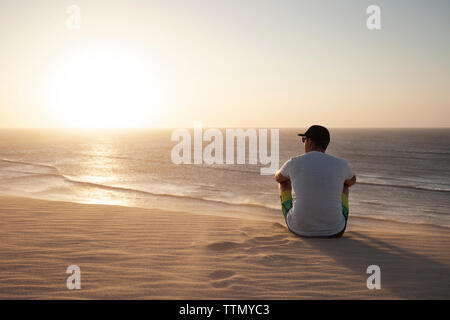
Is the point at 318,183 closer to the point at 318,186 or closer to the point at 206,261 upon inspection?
the point at 318,186

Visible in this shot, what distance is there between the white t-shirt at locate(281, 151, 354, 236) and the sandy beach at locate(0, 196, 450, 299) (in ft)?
1.55

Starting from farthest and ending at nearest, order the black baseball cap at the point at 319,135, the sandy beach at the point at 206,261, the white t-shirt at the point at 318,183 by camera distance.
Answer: the black baseball cap at the point at 319,135 → the white t-shirt at the point at 318,183 → the sandy beach at the point at 206,261

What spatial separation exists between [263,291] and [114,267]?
1614mm

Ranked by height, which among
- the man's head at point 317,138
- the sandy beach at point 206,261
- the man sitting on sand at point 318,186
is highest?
the man's head at point 317,138

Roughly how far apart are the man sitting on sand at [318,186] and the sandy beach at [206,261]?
26cm

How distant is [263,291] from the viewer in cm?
279

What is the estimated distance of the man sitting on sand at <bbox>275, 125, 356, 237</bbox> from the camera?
3.54 m

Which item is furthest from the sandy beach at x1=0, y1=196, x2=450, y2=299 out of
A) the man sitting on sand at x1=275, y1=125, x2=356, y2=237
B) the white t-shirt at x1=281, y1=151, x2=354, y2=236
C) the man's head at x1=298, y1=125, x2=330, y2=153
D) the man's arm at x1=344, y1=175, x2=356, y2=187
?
the man's head at x1=298, y1=125, x2=330, y2=153

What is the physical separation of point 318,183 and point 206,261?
63.1 inches

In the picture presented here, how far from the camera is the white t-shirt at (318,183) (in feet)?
11.6

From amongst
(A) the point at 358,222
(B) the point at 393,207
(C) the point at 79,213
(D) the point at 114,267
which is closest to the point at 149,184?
(C) the point at 79,213

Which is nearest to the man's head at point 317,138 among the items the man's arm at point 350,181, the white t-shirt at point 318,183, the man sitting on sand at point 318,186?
the man sitting on sand at point 318,186

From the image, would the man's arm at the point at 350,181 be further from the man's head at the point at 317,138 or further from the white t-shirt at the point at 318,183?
the man's head at the point at 317,138

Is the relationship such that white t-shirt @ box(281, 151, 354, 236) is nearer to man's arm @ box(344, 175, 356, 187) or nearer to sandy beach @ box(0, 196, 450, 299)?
man's arm @ box(344, 175, 356, 187)
